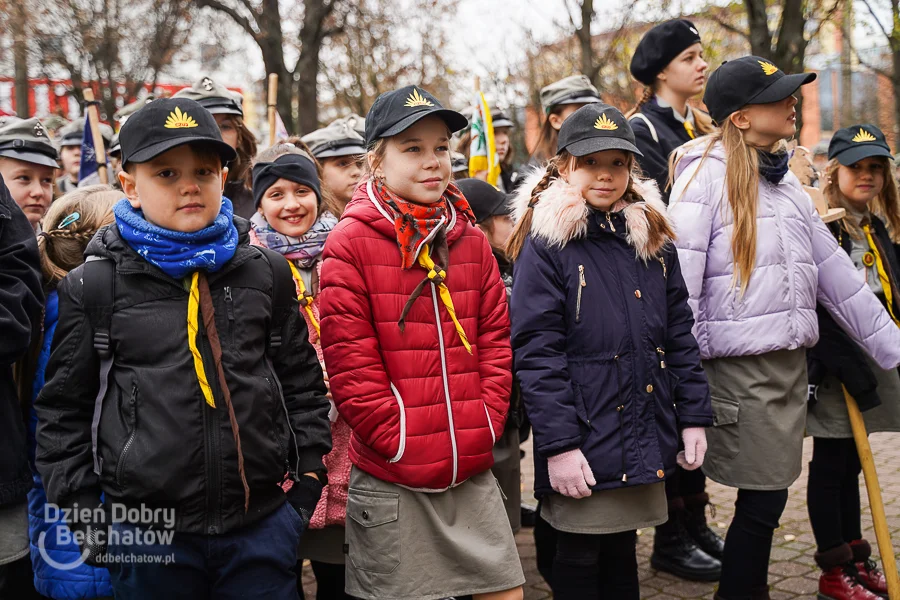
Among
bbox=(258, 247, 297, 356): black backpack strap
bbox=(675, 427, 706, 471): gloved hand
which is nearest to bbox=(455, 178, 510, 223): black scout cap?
bbox=(675, 427, 706, 471): gloved hand

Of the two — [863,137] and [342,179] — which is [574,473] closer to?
[342,179]

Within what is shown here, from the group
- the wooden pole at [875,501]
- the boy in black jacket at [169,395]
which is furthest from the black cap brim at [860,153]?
the boy in black jacket at [169,395]

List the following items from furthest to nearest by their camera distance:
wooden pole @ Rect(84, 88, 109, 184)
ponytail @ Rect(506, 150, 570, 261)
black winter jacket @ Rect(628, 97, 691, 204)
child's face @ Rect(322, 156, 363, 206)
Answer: wooden pole @ Rect(84, 88, 109, 184), child's face @ Rect(322, 156, 363, 206), black winter jacket @ Rect(628, 97, 691, 204), ponytail @ Rect(506, 150, 570, 261)

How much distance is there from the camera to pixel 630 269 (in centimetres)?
362

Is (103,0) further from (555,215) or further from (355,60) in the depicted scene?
(555,215)

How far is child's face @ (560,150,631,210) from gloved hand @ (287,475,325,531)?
1.55 m

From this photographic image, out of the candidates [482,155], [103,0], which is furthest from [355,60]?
[482,155]

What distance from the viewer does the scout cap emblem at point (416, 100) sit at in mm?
3338

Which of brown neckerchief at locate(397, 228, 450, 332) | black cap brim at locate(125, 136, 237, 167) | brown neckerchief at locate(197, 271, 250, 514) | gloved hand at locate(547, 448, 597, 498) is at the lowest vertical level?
gloved hand at locate(547, 448, 597, 498)

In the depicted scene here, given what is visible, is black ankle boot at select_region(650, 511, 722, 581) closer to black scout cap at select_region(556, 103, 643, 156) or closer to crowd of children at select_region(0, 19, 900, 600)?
crowd of children at select_region(0, 19, 900, 600)

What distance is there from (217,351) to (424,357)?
0.77 meters

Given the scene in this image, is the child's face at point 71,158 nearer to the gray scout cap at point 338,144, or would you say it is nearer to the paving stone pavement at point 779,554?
the gray scout cap at point 338,144

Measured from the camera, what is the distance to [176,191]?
114 inches

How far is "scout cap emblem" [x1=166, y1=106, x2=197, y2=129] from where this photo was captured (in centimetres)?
286
